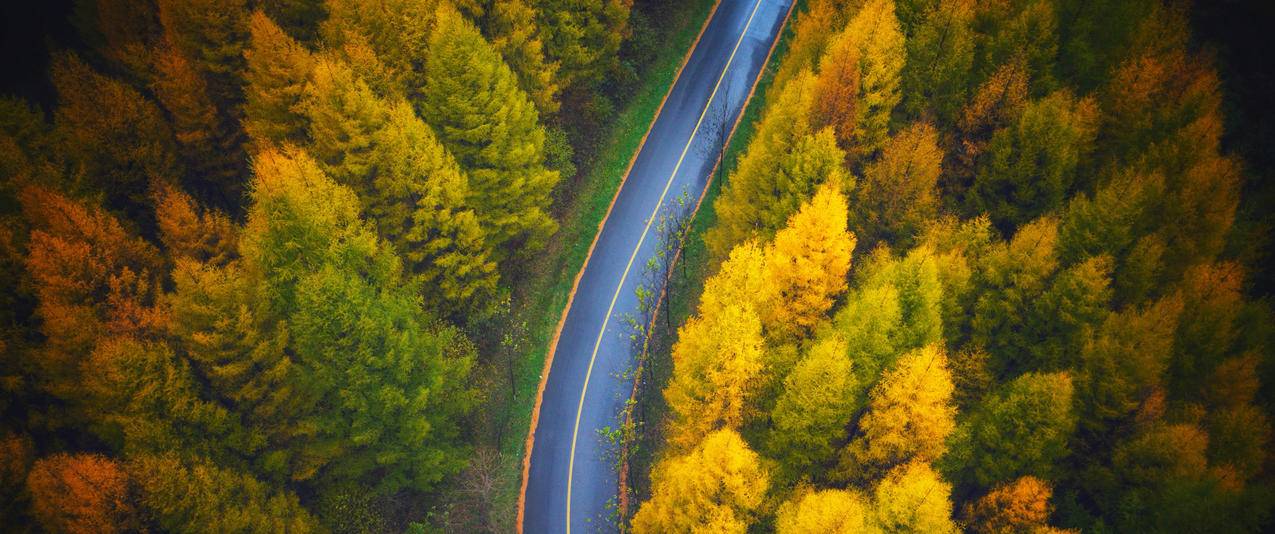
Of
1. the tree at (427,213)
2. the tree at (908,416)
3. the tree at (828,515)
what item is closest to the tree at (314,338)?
the tree at (427,213)

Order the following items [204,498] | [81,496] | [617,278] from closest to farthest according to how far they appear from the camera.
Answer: [81,496] < [204,498] < [617,278]

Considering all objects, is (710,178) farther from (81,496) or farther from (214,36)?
(81,496)

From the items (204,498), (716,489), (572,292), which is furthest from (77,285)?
(716,489)

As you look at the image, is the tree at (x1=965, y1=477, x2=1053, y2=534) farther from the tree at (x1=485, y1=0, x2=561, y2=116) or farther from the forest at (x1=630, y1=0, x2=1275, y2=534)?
the tree at (x1=485, y1=0, x2=561, y2=116)

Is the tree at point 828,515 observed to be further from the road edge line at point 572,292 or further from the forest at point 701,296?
the road edge line at point 572,292

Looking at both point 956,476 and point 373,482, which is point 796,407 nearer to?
point 956,476

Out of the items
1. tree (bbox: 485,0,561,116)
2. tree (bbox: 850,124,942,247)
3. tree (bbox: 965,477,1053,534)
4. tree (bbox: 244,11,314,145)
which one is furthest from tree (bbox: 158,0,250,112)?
tree (bbox: 965,477,1053,534)
